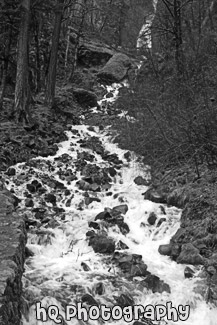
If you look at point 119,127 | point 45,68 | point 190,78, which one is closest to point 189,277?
point 190,78

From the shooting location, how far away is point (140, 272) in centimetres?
492

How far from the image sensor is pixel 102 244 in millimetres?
5555

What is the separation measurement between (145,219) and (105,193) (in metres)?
1.39

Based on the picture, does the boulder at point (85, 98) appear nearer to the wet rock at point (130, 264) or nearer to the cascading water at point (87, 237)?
the cascading water at point (87, 237)

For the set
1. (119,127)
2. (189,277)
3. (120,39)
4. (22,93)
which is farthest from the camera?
(120,39)

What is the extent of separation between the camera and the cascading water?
4.46m

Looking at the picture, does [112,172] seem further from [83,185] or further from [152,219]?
[152,219]

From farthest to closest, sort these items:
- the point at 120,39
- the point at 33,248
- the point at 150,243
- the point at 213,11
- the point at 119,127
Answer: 1. the point at 120,39
2. the point at 213,11
3. the point at 119,127
4. the point at 150,243
5. the point at 33,248

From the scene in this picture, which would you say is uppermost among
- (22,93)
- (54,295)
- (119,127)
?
(22,93)

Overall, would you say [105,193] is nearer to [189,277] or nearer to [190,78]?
[189,277]

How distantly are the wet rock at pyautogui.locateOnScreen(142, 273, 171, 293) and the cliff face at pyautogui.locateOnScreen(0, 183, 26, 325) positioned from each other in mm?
1617

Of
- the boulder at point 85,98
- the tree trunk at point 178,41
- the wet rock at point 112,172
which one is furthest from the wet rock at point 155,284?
the boulder at point 85,98

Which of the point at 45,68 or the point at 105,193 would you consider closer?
the point at 105,193

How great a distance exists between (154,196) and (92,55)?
56.8 ft
